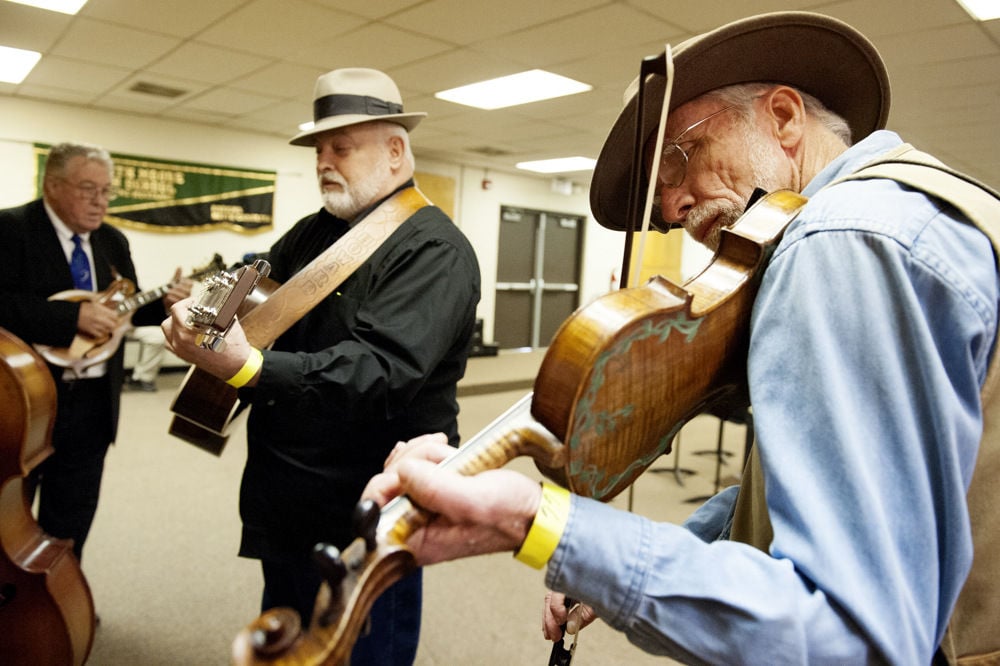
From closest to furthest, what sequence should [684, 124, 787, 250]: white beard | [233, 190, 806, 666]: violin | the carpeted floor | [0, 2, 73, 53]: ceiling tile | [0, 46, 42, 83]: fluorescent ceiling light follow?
[233, 190, 806, 666]: violin, [684, 124, 787, 250]: white beard, the carpeted floor, [0, 2, 73, 53]: ceiling tile, [0, 46, 42, 83]: fluorescent ceiling light

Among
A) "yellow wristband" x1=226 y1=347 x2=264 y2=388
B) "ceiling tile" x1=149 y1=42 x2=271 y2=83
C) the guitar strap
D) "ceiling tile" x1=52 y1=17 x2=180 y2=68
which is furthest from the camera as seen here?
"ceiling tile" x1=149 y1=42 x2=271 y2=83

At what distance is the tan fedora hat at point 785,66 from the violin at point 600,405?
0.26 metres

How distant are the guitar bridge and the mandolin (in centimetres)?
82

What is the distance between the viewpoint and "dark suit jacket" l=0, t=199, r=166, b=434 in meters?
2.40

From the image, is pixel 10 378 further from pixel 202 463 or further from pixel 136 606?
pixel 202 463

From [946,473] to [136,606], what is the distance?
10.2 ft

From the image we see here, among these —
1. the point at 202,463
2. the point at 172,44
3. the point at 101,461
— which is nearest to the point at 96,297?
the point at 101,461

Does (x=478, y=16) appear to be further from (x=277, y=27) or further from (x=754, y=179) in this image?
(x=754, y=179)

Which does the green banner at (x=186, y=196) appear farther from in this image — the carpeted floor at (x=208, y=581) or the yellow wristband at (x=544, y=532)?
the yellow wristband at (x=544, y=532)

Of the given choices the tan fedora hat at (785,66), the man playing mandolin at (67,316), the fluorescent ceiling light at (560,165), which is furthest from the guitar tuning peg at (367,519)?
the fluorescent ceiling light at (560,165)

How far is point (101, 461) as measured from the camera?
8.38 feet

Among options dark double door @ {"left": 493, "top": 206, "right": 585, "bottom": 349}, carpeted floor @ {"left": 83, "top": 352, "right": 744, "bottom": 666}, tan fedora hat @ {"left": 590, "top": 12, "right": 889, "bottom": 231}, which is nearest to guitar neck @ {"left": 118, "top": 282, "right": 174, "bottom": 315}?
carpeted floor @ {"left": 83, "top": 352, "right": 744, "bottom": 666}

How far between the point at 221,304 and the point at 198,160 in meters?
6.99

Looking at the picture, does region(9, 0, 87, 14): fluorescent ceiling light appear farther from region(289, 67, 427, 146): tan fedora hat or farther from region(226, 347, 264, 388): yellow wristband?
region(226, 347, 264, 388): yellow wristband
